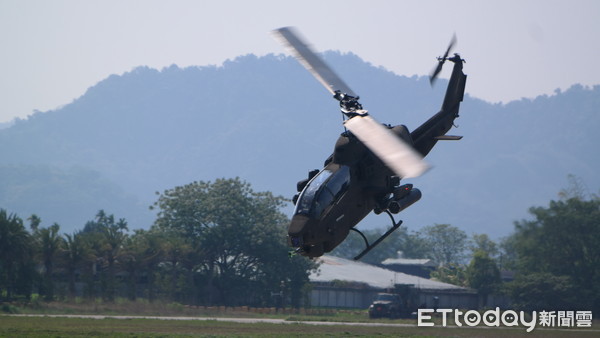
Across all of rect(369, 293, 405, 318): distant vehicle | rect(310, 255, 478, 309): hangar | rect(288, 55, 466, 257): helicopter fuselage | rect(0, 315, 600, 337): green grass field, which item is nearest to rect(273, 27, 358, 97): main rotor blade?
rect(288, 55, 466, 257): helicopter fuselage

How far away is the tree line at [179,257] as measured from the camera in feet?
179

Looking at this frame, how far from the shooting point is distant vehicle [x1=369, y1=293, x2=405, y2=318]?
56.3 m

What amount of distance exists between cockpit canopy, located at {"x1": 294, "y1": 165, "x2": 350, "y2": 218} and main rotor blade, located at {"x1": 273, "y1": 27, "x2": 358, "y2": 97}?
2467mm

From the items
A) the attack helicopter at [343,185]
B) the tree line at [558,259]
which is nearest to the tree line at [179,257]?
the tree line at [558,259]

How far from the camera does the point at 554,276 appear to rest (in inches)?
2419

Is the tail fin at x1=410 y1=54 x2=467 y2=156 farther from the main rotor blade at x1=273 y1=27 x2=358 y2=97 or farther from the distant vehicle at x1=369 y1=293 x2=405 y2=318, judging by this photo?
the distant vehicle at x1=369 y1=293 x2=405 y2=318

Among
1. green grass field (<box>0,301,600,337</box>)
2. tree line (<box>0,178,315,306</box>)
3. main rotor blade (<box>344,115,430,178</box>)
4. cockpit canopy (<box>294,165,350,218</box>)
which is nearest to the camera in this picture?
main rotor blade (<box>344,115,430,178</box>)

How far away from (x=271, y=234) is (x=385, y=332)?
29569mm

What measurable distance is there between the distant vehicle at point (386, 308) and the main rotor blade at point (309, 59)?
36700 mm


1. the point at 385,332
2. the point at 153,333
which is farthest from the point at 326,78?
the point at 385,332

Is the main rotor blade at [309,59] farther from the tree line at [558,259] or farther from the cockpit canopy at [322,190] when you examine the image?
the tree line at [558,259]

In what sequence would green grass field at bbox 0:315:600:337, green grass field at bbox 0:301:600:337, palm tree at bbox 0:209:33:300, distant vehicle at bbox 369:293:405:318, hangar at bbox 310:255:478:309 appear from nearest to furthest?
green grass field at bbox 0:315:600:337 → green grass field at bbox 0:301:600:337 → palm tree at bbox 0:209:33:300 → distant vehicle at bbox 369:293:405:318 → hangar at bbox 310:255:478:309

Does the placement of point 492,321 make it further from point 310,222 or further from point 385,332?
point 310,222

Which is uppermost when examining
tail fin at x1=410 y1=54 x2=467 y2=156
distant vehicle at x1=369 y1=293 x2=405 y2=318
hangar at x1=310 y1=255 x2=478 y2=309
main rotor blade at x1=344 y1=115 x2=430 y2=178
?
tail fin at x1=410 y1=54 x2=467 y2=156
